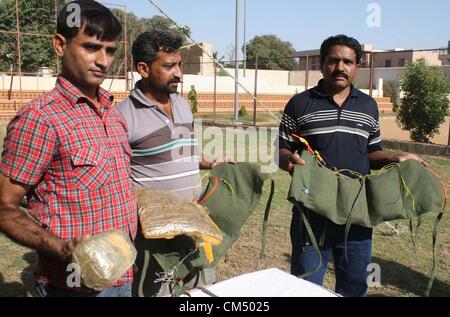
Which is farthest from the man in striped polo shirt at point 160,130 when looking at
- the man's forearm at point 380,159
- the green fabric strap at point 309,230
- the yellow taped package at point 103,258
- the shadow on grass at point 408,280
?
the shadow on grass at point 408,280

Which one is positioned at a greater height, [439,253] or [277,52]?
[277,52]

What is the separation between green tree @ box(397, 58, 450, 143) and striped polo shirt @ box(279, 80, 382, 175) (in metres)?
9.29

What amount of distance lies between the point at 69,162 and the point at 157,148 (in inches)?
34.2

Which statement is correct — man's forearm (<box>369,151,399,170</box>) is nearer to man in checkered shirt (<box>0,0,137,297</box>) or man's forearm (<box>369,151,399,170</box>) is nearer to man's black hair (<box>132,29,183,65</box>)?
man's black hair (<box>132,29,183,65</box>)

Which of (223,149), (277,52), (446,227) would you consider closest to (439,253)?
(446,227)

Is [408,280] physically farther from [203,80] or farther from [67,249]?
[203,80]

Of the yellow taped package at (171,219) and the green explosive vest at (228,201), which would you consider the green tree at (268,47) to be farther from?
the yellow taped package at (171,219)

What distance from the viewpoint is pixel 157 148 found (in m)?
2.42

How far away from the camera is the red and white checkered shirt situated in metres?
1.50

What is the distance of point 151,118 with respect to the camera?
8.05 ft

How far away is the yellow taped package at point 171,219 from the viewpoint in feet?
6.37

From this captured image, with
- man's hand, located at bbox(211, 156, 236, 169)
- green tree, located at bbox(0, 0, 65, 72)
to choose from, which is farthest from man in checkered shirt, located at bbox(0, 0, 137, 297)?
green tree, located at bbox(0, 0, 65, 72)

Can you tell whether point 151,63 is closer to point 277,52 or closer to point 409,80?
point 409,80

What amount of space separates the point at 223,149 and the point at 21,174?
9.30 meters
